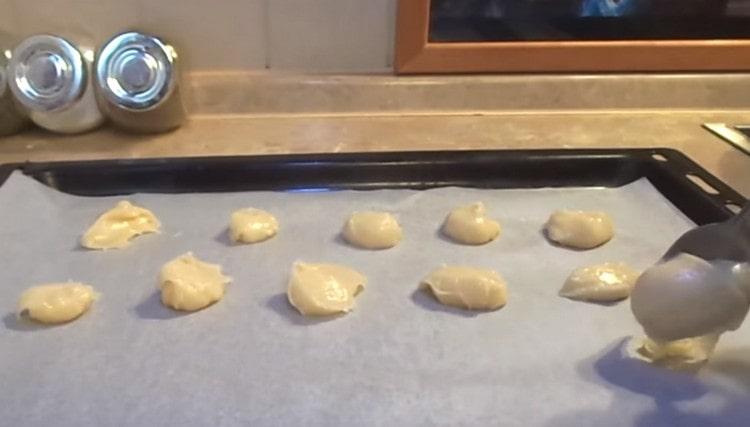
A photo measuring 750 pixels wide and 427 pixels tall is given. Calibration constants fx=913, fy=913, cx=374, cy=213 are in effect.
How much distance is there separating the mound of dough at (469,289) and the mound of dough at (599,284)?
0.18ft

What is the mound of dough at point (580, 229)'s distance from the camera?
83 cm

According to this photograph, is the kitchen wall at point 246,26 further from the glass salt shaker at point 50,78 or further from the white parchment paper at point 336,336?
the white parchment paper at point 336,336

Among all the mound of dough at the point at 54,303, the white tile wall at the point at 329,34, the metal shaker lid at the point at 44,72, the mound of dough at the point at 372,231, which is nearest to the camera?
the mound of dough at the point at 54,303

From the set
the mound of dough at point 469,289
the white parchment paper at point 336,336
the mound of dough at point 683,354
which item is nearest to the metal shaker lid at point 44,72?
the white parchment paper at point 336,336

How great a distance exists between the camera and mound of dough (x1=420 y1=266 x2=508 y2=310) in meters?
0.73

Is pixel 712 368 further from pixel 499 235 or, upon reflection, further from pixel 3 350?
pixel 3 350

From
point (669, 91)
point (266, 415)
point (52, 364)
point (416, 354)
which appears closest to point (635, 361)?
point (416, 354)

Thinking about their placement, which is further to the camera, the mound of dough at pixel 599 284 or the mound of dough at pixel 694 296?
the mound of dough at pixel 599 284

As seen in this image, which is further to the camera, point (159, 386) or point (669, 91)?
point (669, 91)

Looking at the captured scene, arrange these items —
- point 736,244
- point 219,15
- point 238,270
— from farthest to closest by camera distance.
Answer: point 219,15
point 238,270
point 736,244

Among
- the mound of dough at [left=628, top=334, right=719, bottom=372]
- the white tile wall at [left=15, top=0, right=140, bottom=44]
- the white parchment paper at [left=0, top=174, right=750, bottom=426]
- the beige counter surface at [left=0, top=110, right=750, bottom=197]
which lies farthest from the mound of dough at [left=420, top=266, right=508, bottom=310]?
the white tile wall at [left=15, top=0, right=140, bottom=44]

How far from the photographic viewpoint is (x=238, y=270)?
2.61 ft

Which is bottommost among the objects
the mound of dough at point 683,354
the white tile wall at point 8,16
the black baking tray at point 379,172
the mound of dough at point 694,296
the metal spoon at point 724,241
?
the mound of dough at point 683,354

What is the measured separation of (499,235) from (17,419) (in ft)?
1.47
